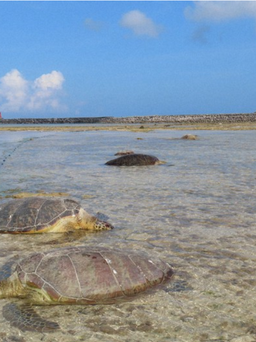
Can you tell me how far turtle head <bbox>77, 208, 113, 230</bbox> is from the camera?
26.2 feet

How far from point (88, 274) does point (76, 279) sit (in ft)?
0.54

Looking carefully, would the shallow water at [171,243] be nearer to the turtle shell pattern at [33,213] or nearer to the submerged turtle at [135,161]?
the turtle shell pattern at [33,213]

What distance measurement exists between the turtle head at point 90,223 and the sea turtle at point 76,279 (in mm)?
2416

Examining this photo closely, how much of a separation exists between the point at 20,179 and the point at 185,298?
1020 cm

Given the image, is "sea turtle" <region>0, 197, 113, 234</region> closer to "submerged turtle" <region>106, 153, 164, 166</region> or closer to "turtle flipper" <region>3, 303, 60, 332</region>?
"turtle flipper" <region>3, 303, 60, 332</region>

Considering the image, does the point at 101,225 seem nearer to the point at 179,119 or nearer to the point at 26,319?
the point at 26,319

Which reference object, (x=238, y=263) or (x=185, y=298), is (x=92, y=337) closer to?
(x=185, y=298)

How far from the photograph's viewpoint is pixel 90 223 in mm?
7984

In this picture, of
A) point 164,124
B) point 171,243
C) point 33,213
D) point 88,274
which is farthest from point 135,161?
point 164,124

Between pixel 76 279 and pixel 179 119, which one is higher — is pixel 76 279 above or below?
below

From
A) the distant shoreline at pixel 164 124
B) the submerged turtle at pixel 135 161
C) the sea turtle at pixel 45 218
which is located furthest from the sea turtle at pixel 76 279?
the distant shoreline at pixel 164 124

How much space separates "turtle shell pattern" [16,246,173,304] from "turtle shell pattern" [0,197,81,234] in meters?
2.42

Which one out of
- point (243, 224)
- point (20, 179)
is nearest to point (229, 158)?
point (20, 179)

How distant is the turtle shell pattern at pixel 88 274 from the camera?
495cm
